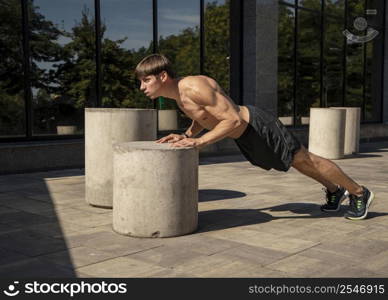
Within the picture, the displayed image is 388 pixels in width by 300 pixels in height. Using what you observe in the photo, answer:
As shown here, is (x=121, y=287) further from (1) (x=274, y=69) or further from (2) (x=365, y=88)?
(2) (x=365, y=88)

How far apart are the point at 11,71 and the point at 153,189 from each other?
21.8 feet

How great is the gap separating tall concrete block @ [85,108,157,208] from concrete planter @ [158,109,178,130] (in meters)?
6.56

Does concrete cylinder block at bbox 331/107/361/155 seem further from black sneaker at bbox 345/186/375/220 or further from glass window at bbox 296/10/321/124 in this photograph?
black sneaker at bbox 345/186/375/220

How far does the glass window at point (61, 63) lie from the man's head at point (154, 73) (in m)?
6.21

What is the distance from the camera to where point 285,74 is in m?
19.2

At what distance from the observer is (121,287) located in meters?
3.69

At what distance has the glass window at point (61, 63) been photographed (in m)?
10.9

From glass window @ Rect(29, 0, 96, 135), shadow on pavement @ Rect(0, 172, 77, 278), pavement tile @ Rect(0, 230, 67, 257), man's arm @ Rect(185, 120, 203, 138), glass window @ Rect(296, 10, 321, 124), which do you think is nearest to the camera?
shadow on pavement @ Rect(0, 172, 77, 278)

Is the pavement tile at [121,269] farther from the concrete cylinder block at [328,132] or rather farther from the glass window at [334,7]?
the glass window at [334,7]

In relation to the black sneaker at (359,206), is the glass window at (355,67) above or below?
above

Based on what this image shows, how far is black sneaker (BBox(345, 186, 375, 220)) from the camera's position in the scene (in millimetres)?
5875

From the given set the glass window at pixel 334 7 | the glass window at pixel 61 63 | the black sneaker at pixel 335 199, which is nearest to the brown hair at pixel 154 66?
the black sneaker at pixel 335 199

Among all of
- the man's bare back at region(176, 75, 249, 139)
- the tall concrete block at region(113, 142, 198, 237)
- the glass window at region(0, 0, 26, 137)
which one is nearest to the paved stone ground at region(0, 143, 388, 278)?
the tall concrete block at region(113, 142, 198, 237)

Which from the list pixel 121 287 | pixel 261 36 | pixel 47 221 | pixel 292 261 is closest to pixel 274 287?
pixel 292 261
